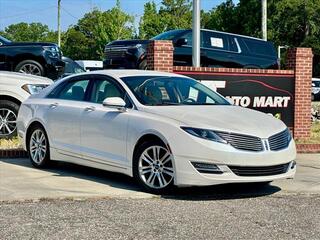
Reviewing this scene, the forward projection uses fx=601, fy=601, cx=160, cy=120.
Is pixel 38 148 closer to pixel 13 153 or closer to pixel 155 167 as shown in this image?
pixel 13 153

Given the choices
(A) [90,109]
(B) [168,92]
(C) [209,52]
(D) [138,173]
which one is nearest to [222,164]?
(D) [138,173]

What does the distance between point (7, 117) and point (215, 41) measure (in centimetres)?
680

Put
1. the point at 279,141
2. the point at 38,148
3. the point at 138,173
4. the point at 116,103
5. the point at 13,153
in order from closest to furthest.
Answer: the point at 279,141, the point at 138,173, the point at 116,103, the point at 38,148, the point at 13,153

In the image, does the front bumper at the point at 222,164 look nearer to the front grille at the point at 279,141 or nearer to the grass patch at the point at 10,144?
the front grille at the point at 279,141

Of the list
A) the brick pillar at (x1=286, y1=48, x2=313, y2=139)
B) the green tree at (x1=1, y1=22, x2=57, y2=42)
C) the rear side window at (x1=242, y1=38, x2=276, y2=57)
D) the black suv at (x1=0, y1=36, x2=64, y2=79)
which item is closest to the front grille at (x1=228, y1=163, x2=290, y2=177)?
the brick pillar at (x1=286, y1=48, x2=313, y2=139)

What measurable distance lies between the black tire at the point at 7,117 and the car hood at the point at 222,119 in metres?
4.73

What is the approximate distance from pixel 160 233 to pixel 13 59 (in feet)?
35.4

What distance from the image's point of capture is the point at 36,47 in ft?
50.8

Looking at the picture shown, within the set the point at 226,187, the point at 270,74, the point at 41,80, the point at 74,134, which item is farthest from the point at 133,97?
Result: the point at 270,74

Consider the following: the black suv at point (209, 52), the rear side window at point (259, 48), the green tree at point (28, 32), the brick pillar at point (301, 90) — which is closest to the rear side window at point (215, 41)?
the black suv at point (209, 52)

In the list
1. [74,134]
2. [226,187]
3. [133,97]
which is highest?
[133,97]

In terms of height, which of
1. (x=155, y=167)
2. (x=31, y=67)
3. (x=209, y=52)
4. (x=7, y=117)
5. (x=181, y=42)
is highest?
(x=181, y=42)

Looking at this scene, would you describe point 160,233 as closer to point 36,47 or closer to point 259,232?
point 259,232

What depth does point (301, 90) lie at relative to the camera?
1424cm
